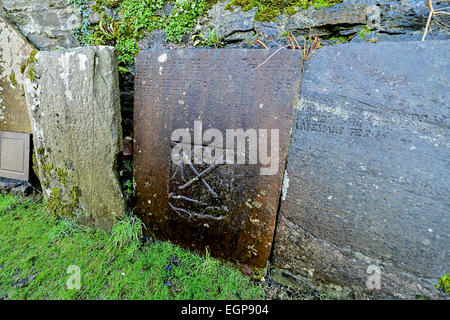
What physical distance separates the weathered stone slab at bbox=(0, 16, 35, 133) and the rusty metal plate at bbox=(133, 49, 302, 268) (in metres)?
1.22

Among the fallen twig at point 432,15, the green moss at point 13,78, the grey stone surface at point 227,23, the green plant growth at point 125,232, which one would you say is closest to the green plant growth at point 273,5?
the grey stone surface at point 227,23

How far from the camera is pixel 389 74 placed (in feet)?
3.92

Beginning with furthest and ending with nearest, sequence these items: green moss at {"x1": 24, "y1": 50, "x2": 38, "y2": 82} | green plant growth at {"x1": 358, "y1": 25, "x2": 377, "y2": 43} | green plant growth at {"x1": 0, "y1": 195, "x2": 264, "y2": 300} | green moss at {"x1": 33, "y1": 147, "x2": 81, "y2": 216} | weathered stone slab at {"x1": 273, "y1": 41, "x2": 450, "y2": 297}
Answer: green moss at {"x1": 33, "y1": 147, "x2": 81, "y2": 216}
green moss at {"x1": 24, "y1": 50, "x2": 38, "y2": 82}
green plant growth at {"x1": 0, "y1": 195, "x2": 264, "y2": 300}
green plant growth at {"x1": 358, "y1": 25, "x2": 377, "y2": 43}
weathered stone slab at {"x1": 273, "y1": 41, "x2": 450, "y2": 297}

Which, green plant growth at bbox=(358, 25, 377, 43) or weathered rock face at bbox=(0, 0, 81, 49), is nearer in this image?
green plant growth at bbox=(358, 25, 377, 43)

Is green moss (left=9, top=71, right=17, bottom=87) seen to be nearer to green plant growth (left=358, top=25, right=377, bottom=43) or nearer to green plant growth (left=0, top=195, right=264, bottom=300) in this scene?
green plant growth (left=0, top=195, right=264, bottom=300)

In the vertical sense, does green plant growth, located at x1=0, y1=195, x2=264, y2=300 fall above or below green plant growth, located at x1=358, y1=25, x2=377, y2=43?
below

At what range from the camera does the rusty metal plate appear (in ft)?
4.57

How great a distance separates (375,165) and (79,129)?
6.95ft

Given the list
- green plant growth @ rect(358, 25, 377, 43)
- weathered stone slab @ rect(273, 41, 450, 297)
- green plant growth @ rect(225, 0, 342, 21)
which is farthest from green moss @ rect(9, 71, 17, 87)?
green plant growth @ rect(358, 25, 377, 43)

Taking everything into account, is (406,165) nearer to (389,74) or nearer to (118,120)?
(389,74)

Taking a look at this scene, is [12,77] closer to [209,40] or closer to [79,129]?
[79,129]

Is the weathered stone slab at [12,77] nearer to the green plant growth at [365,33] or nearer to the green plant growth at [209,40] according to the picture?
the green plant growth at [209,40]

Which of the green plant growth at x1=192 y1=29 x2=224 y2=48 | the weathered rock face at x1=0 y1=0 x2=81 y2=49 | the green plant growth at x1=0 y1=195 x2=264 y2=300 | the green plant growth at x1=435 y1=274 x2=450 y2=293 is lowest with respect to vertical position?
the green plant growth at x1=0 y1=195 x2=264 y2=300

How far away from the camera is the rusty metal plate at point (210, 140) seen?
139cm
